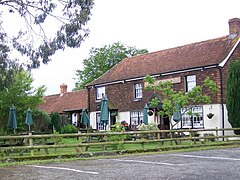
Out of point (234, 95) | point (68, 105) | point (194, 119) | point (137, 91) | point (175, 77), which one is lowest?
point (194, 119)

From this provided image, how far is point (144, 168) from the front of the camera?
36.4 ft

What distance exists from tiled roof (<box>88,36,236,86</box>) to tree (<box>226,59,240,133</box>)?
1568 millimetres

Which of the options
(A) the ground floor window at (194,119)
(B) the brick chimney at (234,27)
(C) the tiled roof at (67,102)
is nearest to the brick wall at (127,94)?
(A) the ground floor window at (194,119)

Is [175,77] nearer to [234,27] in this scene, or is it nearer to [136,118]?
[136,118]

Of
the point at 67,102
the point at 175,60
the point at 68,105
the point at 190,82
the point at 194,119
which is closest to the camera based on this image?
the point at 194,119

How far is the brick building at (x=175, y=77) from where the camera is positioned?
27.3 metres

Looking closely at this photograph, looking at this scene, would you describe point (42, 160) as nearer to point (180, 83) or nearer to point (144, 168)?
point (144, 168)

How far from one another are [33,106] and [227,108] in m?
15.6

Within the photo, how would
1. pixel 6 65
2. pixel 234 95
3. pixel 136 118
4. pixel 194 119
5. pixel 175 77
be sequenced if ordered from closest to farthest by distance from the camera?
1. pixel 6 65
2. pixel 234 95
3. pixel 194 119
4. pixel 175 77
5. pixel 136 118

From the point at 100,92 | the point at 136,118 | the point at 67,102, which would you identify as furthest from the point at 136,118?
the point at 67,102

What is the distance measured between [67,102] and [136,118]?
14502 mm

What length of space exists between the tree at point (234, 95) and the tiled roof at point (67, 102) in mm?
17495

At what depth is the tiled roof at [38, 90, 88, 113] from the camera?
42.0m

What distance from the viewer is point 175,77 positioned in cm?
2948
